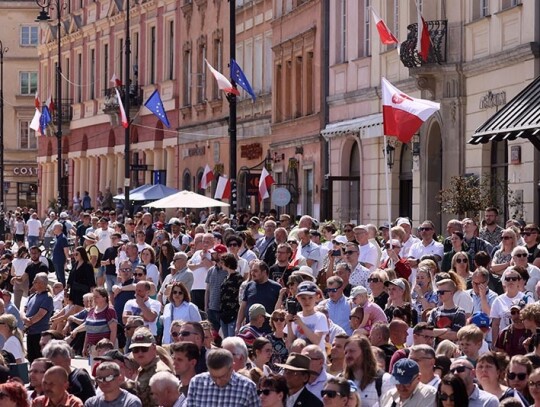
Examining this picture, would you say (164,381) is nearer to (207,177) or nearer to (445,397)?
(445,397)

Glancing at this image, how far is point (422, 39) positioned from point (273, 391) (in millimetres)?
20996

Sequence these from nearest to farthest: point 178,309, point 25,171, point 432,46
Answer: point 178,309, point 432,46, point 25,171

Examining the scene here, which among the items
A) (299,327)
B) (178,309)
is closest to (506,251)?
(178,309)

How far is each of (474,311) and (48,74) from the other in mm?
70054

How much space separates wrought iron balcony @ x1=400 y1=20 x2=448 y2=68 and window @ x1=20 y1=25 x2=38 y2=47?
7061 centimetres

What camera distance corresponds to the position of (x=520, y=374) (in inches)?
473

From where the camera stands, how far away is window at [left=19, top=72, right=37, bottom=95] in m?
101

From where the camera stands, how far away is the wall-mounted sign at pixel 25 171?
330 feet

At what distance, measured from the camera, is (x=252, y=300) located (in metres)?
19.3

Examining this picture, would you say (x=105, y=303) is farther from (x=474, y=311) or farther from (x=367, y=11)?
(x=367, y=11)

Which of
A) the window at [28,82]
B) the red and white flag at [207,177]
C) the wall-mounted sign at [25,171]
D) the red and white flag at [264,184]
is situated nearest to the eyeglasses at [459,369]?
the red and white flag at [264,184]

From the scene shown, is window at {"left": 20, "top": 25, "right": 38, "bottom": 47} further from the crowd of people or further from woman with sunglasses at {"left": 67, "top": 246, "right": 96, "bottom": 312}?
woman with sunglasses at {"left": 67, "top": 246, "right": 96, "bottom": 312}

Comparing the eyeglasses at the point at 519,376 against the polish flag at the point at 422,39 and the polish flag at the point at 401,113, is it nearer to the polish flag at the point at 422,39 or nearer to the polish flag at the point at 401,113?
the polish flag at the point at 401,113

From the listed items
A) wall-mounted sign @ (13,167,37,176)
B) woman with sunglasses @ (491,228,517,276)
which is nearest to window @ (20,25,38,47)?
wall-mounted sign @ (13,167,37,176)
